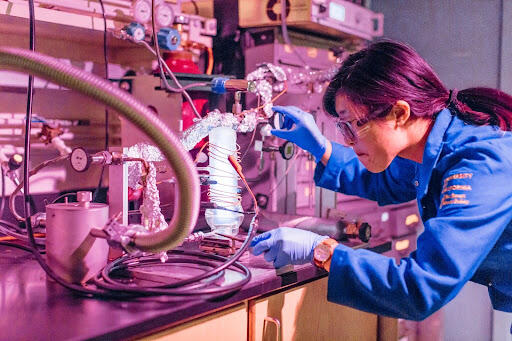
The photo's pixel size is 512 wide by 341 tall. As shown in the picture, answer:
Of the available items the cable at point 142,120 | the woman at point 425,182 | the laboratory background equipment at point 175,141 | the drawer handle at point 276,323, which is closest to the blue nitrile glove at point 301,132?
the laboratory background equipment at point 175,141

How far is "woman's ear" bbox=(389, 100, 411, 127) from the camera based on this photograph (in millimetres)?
1212

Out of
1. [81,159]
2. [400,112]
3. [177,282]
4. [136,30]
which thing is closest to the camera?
[177,282]

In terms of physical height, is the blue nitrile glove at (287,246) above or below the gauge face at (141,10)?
below

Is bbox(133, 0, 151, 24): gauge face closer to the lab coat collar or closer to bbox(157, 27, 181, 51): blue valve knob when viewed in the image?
bbox(157, 27, 181, 51): blue valve knob

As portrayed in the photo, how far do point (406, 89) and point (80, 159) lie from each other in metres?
0.77

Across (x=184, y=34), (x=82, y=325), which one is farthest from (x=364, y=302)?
(x=184, y=34)

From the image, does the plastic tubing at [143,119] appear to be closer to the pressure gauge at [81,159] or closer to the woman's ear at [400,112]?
the pressure gauge at [81,159]

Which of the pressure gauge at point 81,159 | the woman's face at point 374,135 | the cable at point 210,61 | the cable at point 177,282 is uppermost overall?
the cable at point 210,61

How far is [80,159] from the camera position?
44.6 inches

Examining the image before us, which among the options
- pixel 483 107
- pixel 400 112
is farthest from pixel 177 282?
pixel 483 107

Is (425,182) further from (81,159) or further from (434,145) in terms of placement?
(81,159)

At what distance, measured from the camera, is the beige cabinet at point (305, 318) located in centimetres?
114

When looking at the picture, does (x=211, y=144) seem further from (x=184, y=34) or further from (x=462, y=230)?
(x=462, y=230)

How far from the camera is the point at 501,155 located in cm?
111
